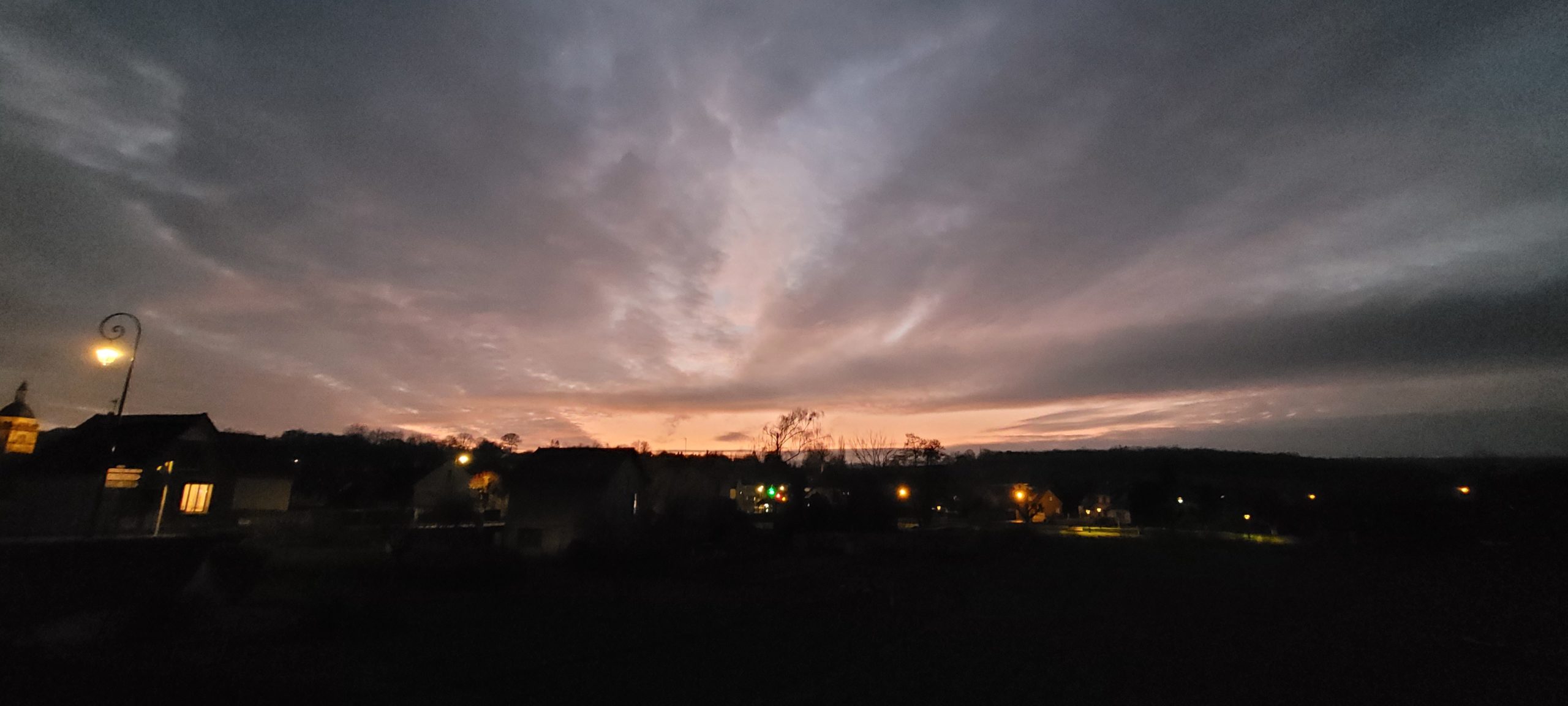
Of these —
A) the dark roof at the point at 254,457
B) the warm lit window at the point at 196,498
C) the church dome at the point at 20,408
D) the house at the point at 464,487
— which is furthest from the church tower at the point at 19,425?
the house at the point at 464,487

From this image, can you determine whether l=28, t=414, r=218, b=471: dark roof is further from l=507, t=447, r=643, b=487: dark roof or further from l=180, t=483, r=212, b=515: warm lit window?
l=507, t=447, r=643, b=487: dark roof

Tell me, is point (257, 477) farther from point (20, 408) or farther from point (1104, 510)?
A: point (1104, 510)

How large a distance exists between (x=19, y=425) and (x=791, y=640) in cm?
3340

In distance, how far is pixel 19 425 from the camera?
27031 mm

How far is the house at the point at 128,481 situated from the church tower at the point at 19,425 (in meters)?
2.38

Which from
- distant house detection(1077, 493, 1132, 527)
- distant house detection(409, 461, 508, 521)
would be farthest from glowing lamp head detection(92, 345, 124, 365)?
distant house detection(1077, 493, 1132, 527)

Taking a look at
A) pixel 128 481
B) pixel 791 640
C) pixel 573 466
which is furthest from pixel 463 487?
pixel 791 640

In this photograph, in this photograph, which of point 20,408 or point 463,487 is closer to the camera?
point 20,408

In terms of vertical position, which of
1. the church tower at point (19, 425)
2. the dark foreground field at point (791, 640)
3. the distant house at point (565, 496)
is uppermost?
the church tower at point (19, 425)

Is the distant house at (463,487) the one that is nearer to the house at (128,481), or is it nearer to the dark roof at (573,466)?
the dark roof at (573,466)

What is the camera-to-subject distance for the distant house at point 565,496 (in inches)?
1414

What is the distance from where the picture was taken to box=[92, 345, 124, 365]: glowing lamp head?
13594mm

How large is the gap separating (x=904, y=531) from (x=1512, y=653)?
29.3m

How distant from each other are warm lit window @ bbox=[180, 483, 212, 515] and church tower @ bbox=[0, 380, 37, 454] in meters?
7.80
